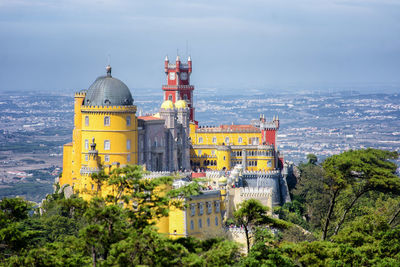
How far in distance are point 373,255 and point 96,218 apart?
75.5ft

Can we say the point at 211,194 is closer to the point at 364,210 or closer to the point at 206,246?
the point at 364,210

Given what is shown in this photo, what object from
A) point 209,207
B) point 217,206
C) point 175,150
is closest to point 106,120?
point 175,150

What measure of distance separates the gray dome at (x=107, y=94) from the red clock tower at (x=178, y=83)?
3219cm

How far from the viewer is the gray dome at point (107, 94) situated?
100125 mm

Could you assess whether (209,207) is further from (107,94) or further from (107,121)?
(107,94)

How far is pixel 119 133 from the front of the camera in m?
100

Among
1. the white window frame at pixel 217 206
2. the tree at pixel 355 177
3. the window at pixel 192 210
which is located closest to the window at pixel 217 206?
the white window frame at pixel 217 206

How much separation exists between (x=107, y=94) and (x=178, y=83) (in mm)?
36058

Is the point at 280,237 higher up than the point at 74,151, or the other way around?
the point at 74,151

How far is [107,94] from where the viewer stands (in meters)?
100

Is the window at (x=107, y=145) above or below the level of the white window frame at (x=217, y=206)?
above

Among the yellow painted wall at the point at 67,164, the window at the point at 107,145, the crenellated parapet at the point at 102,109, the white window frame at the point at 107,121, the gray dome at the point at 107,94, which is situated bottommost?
the yellow painted wall at the point at 67,164

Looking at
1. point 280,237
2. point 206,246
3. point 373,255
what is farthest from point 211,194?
point 206,246

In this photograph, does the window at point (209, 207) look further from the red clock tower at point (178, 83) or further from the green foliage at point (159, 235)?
the red clock tower at point (178, 83)
